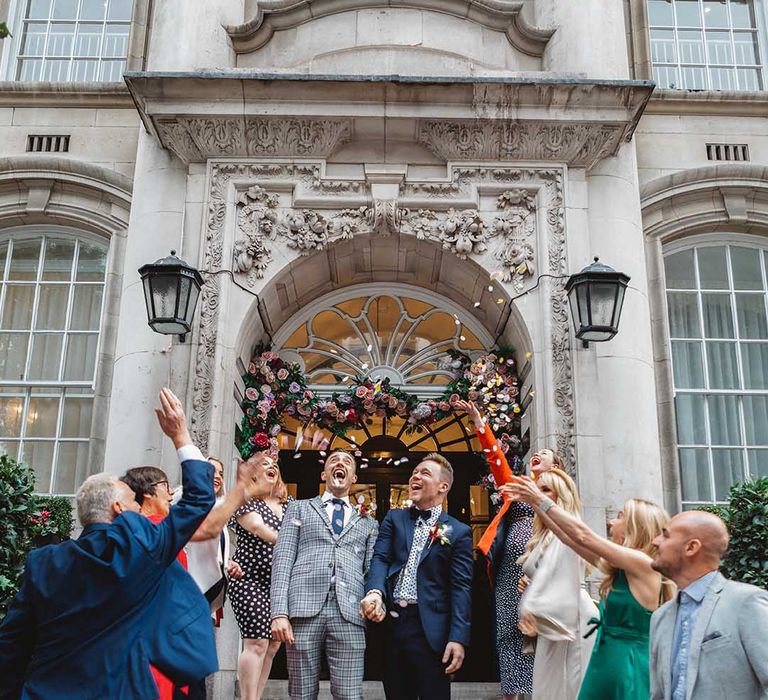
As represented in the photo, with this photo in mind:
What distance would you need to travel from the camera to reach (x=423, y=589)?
606 cm

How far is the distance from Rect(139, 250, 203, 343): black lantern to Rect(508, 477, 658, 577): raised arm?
484 centimetres

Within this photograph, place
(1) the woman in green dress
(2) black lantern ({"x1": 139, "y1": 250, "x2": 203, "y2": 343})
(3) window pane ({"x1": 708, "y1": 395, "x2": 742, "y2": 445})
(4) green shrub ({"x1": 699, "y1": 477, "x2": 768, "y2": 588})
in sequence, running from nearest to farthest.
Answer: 1. (1) the woman in green dress
2. (4) green shrub ({"x1": 699, "y1": 477, "x2": 768, "y2": 588})
3. (2) black lantern ({"x1": 139, "y1": 250, "x2": 203, "y2": 343})
4. (3) window pane ({"x1": 708, "y1": 395, "x2": 742, "y2": 445})

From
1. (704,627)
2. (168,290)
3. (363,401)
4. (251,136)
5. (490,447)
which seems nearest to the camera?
(704,627)

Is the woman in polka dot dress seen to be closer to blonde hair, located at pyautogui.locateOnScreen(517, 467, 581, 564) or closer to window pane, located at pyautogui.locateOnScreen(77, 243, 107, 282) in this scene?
blonde hair, located at pyautogui.locateOnScreen(517, 467, 581, 564)

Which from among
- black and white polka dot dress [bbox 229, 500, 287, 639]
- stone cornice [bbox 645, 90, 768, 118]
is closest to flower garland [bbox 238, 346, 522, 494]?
black and white polka dot dress [bbox 229, 500, 287, 639]

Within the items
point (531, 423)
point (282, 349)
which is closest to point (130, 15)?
point (282, 349)

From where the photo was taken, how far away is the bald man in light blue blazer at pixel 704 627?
3439 mm

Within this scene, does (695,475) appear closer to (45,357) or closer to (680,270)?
(680,270)

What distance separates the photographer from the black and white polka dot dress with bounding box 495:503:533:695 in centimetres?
688

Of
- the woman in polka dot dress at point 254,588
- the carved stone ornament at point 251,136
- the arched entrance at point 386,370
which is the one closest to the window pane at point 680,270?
the arched entrance at point 386,370

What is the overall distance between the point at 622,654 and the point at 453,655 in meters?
1.38

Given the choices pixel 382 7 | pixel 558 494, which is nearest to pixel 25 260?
pixel 382 7

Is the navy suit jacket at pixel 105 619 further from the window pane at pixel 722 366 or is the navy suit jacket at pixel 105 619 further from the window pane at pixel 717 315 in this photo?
the window pane at pixel 717 315

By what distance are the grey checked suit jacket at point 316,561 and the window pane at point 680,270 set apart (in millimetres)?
6206
